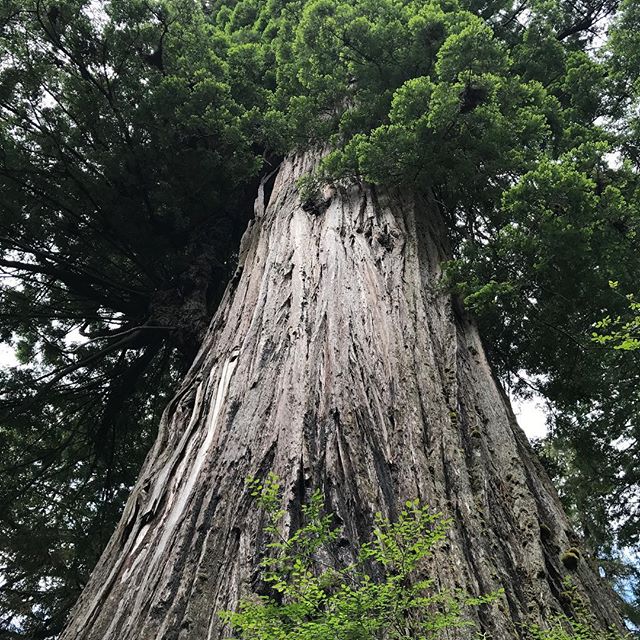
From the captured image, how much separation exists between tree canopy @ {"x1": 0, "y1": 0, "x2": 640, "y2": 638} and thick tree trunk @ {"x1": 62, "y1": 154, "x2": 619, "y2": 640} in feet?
3.06

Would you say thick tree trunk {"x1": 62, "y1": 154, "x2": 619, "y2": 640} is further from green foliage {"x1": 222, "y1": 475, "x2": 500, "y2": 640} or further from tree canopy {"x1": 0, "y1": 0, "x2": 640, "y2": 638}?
tree canopy {"x1": 0, "y1": 0, "x2": 640, "y2": 638}

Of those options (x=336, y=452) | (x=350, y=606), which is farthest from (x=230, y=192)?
(x=350, y=606)

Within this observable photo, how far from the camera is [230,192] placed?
7.86m

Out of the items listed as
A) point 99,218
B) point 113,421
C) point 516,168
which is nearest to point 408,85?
point 516,168

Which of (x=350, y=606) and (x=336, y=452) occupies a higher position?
(x=336, y=452)

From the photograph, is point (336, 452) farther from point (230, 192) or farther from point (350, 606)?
point (230, 192)

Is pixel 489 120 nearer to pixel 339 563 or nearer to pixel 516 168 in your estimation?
pixel 516 168

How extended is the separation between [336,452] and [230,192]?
18.8ft

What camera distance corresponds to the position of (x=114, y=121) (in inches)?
265

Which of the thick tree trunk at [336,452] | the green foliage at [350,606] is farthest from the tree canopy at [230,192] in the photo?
the green foliage at [350,606]

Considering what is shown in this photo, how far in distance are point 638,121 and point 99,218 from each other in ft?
21.3

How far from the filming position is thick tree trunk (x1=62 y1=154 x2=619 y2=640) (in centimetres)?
249

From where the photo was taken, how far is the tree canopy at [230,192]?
16.3 ft

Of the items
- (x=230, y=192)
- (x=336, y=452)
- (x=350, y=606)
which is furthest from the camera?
(x=230, y=192)
